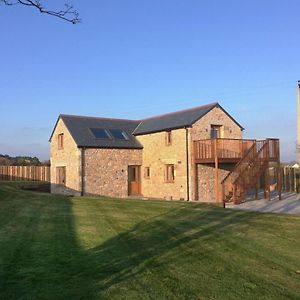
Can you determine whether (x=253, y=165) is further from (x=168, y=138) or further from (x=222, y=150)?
(x=168, y=138)

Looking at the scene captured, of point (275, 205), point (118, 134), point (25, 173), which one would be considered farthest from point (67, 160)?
point (275, 205)

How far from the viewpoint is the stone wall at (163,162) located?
2594 centimetres

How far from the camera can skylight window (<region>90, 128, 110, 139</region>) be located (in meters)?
28.7

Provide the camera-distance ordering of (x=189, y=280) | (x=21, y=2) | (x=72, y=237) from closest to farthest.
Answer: (x=21, y=2) → (x=189, y=280) → (x=72, y=237)

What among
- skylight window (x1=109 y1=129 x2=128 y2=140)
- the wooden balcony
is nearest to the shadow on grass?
the wooden balcony

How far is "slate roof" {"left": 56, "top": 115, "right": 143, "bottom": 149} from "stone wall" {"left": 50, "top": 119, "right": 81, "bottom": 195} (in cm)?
43

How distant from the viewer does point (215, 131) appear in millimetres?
27281

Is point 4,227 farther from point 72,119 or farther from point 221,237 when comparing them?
point 72,119

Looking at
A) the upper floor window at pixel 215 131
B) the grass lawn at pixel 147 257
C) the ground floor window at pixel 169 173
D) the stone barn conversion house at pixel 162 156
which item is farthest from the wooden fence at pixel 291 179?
the grass lawn at pixel 147 257

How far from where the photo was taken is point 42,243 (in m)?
9.15

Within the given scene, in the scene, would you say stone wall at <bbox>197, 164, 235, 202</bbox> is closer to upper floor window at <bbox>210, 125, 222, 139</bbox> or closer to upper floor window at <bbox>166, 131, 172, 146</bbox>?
upper floor window at <bbox>210, 125, 222, 139</bbox>

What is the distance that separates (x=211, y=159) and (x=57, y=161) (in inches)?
483

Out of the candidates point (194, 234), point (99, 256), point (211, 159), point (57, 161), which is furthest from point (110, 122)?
point (99, 256)

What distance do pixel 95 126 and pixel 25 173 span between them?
12192mm
